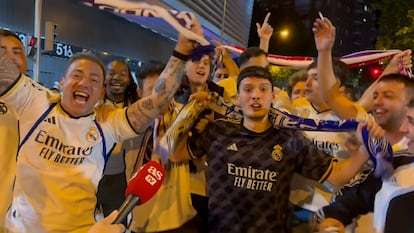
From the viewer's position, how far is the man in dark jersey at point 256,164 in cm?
301

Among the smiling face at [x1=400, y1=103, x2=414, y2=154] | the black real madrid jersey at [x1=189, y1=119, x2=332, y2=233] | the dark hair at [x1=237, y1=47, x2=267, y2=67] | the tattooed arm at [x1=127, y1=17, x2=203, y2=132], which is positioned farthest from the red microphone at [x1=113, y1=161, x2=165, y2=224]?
the dark hair at [x1=237, y1=47, x2=267, y2=67]

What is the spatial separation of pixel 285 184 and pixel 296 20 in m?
33.3

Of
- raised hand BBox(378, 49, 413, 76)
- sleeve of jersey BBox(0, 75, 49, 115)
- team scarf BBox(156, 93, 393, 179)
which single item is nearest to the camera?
sleeve of jersey BBox(0, 75, 49, 115)

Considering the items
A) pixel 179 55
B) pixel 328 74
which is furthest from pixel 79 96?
pixel 328 74

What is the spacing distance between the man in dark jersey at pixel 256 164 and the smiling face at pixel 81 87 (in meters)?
0.70

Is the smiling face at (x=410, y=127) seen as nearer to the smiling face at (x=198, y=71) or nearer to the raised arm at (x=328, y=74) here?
the raised arm at (x=328, y=74)

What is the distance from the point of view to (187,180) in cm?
351

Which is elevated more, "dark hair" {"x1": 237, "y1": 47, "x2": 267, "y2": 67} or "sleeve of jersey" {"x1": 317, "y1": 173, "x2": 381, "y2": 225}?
"dark hair" {"x1": 237, "y1": 47, "x2": 267, "y2": 67}

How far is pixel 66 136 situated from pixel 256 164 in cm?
109

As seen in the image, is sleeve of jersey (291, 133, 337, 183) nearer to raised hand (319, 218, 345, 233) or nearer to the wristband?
raised hand (319, 218, 345, 233)

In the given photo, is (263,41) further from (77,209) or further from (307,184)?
(77,209)

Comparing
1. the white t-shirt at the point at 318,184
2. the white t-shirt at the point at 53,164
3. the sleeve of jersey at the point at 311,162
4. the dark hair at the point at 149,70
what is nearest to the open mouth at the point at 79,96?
the white t-shirt at the point at 53,164

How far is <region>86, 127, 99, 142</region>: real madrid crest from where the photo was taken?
116 inches

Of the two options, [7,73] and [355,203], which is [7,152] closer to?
[7,73]
